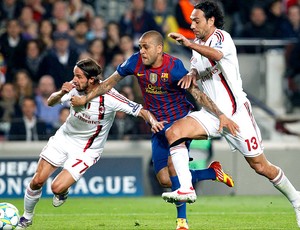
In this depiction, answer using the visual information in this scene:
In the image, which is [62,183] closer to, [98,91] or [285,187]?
[98,91]

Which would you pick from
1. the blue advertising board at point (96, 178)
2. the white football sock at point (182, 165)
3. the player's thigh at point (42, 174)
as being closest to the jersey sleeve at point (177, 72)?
the white football sock at point (182, 165)

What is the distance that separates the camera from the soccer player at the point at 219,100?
10938mm

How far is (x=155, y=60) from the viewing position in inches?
440

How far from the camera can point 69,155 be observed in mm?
11969

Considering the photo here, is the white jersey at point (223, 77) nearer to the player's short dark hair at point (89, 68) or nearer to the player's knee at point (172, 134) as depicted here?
the player's knee at point (172, 134)

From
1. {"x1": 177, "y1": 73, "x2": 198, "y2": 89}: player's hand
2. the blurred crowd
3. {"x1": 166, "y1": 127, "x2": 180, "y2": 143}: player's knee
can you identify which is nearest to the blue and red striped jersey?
{"x1": 177, "y1": 73, "x2": 198, "y2": 89}: player's hand

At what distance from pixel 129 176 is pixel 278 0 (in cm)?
581

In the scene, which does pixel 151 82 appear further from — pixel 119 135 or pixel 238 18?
pixel 238 18

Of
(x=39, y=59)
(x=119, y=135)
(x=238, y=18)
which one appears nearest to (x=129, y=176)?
(x=119, y=135)

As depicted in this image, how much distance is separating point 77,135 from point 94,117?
1.26 ft

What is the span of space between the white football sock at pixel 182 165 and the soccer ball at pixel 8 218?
189 centimetres

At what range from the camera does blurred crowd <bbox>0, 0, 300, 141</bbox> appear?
56.4 ft

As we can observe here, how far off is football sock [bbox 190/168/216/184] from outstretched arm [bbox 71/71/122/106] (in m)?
1.43

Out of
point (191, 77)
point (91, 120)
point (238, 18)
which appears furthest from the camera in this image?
point (238, 18)
